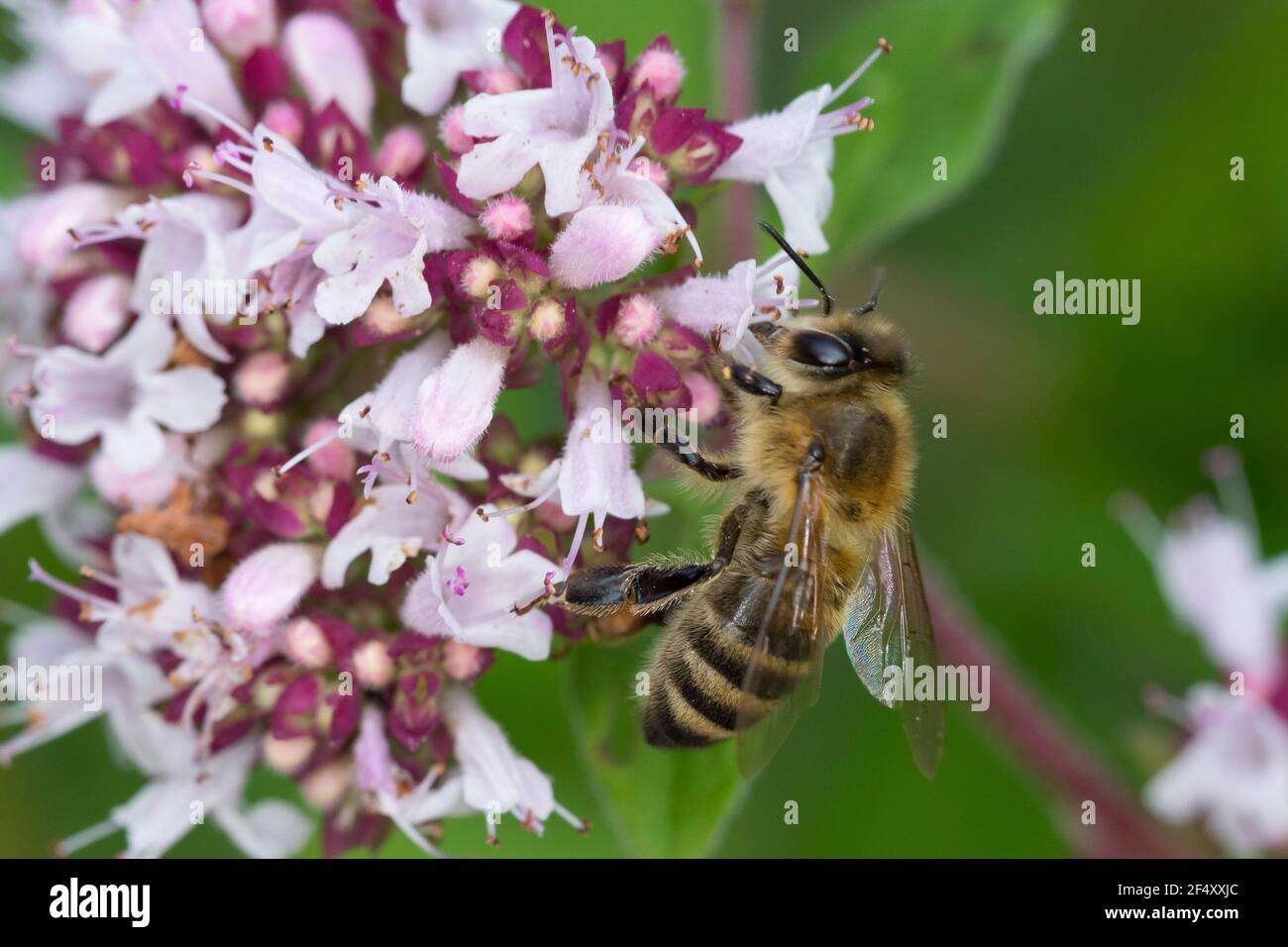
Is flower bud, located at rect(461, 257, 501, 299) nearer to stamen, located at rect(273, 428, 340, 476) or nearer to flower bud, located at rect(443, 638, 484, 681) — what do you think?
stamen, located at rect(273, 428, 340, 476)

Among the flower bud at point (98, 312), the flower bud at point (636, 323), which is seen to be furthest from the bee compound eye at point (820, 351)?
the flower bud at point (98, 312)

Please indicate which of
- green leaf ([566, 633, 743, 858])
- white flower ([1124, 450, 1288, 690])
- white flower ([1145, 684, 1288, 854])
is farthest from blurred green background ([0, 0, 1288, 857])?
green leaf ([566, 633, 743, 858])

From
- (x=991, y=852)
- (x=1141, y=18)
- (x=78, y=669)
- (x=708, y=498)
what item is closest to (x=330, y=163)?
(x=708, y=498)

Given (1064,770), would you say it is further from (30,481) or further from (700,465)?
(30,481)

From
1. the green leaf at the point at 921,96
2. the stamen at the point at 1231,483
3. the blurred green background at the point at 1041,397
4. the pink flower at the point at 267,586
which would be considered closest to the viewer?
the pink flower at the point at 267,586

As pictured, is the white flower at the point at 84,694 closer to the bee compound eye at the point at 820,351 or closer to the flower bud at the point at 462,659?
the flower bud at the point at 462,659

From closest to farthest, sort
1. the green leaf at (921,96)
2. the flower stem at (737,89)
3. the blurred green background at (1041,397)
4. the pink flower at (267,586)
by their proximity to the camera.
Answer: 1. the pink flower at (267,586)
2. the green leaf at (921,96)
3. the flower stem at (737,89)
4. the blurred green background at (1041,397)
